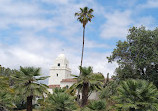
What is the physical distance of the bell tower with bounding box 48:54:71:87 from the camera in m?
63.1

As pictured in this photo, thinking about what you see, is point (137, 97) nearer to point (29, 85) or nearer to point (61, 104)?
point (61, 104)

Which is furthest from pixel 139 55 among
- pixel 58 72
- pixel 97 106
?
pixel 58 72

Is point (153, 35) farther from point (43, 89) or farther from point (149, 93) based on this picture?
point (43, 89)

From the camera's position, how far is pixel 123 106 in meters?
16.2

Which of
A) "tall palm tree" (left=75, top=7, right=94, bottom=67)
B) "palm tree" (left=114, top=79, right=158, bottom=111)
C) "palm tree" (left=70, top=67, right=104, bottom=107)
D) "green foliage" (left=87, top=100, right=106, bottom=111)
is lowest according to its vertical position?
"green foliage" (left=87, top=100, right=106, bottom=111)

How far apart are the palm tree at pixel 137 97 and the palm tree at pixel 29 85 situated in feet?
27.3

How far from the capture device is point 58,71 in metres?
63.6

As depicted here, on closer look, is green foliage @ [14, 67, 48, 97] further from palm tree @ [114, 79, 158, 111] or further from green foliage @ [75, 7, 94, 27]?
green foliage @ [75, 7, 94, 27]

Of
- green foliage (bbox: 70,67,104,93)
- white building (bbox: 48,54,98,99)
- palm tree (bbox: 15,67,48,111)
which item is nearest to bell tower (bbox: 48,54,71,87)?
white building (bbox: 48,54,98,99)

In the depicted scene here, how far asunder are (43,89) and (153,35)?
2135cm

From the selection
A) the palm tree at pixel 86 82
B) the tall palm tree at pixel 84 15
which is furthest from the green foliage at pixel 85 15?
the palm tree at pixel 86 82

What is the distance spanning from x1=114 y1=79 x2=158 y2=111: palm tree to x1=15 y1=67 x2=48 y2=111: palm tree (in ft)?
27.3

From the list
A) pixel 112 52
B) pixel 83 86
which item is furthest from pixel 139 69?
pixel 83 86

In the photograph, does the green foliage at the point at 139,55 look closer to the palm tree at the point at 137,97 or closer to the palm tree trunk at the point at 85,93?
the palm tree trunk at the point at 85,93
